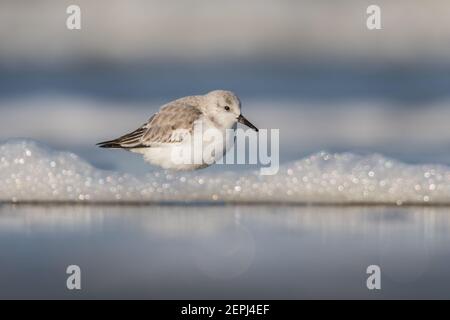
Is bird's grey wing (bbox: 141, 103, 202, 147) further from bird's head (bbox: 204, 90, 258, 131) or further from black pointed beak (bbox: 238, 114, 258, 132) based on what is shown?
black pointed beak (bbox: 238, 114, 258, 132)

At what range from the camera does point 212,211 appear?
19.4ft

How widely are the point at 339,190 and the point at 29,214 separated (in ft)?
8.22

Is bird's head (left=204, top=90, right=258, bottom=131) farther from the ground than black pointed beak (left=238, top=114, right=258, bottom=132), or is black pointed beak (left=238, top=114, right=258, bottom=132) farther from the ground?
bird's head (left=204, top=90, right=258, bottom=131)

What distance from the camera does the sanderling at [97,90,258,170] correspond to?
595 centimetres

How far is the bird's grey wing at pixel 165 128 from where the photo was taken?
6.06 m

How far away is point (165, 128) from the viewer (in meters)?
6.08

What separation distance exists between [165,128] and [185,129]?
6.3 inches

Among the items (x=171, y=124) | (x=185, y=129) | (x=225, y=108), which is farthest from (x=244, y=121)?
(x=171, y=124)

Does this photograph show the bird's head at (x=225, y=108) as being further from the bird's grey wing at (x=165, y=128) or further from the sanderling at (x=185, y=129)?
the bird's grey wing at (x=165, y=128)

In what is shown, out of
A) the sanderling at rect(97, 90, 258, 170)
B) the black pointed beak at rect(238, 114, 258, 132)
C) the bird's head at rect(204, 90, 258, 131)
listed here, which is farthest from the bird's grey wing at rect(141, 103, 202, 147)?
the black pointed beak at rect(238, 114, 258, 132)

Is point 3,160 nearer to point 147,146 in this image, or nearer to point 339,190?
point 147,146

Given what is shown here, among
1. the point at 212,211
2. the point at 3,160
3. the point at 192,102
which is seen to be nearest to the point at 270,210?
the point at 212,211

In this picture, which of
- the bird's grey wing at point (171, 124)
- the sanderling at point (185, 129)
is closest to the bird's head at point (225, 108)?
the sanderling at point (185, 129)

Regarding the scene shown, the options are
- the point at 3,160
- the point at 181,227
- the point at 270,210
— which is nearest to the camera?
the point at 181,227
